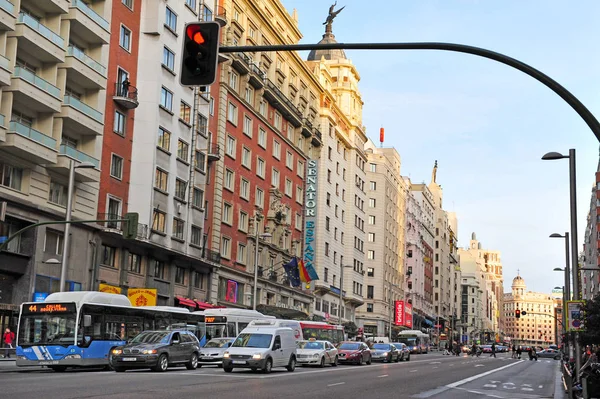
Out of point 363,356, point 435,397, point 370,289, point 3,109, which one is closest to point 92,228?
point 3,109

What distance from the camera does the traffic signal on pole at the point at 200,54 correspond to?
451 inches

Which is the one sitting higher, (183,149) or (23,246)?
(183,149)

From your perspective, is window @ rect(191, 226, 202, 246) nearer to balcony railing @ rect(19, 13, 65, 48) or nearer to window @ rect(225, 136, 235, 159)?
window @ rect(225, 136, 235, 159)

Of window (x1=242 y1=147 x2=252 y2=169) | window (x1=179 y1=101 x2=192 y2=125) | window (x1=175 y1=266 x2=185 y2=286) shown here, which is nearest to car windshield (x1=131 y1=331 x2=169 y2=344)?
window (x1=175 y1=266 x2=185 y2=286)

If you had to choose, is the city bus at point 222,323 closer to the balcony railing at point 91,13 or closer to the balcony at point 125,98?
the balcony at point 125,98

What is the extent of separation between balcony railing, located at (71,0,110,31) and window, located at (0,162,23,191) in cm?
922

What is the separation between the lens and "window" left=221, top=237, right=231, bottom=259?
60000 millimetres

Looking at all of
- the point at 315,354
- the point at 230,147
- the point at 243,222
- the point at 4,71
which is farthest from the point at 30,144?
the point at 243,222

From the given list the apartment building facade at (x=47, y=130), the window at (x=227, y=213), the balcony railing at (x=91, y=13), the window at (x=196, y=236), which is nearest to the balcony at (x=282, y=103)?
the window at (x=227, y=213)

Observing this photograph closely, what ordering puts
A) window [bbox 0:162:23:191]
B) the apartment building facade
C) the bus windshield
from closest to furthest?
1. the bus windshield
2. the apartment building facade
3. window [bbox 0:162:23:191]

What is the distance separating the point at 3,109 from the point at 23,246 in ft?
21.6

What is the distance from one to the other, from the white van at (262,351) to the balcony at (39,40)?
1718 cm

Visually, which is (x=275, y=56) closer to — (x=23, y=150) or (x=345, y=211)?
(x=345, y=211)

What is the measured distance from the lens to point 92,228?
43750 millimetres
